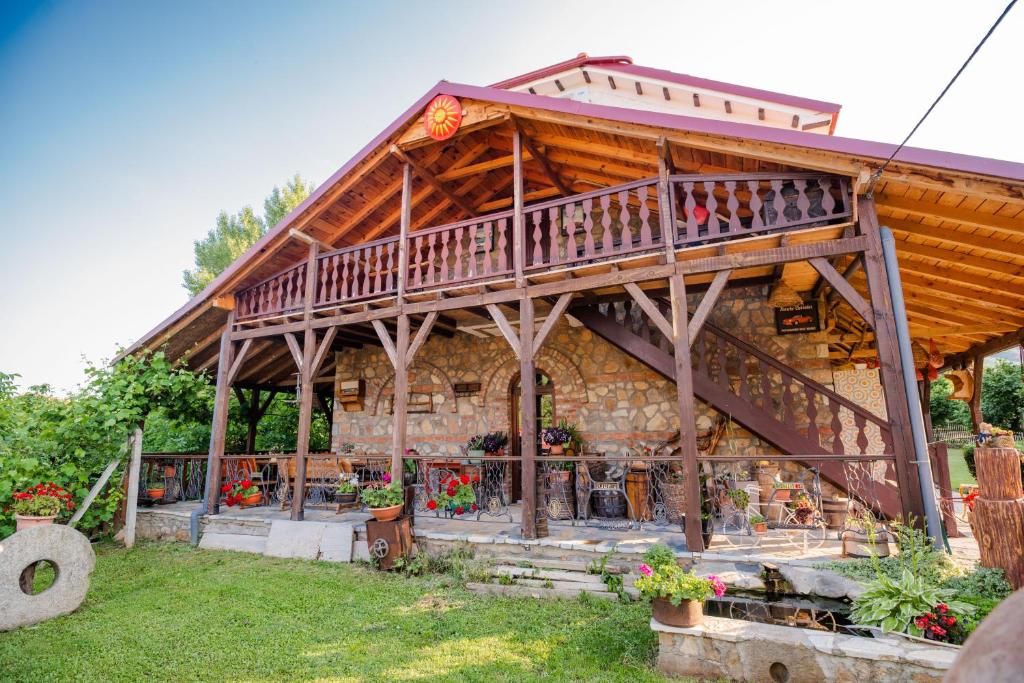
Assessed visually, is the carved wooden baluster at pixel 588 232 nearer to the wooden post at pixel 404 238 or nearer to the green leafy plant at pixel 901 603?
the wooden post at pixel 404 238

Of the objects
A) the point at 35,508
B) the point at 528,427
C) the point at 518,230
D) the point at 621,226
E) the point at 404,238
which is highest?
the point at 404,238

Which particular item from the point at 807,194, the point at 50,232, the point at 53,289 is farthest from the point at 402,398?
the point at 53,289

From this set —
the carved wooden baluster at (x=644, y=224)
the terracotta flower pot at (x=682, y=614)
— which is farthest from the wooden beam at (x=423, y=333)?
the terracotta flower pot at (x=682, y=614)

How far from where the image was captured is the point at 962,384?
984 centimetres

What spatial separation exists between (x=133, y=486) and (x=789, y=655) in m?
9.55

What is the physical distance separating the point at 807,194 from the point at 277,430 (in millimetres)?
14656

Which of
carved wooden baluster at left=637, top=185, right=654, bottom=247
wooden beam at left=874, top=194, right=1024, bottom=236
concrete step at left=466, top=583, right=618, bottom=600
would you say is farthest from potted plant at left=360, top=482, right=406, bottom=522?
wooden beam at left=874, top=194, right=1024, bottom=236

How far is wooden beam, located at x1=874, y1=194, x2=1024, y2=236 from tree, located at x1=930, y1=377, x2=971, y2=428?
19.4 metres

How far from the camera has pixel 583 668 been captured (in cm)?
344

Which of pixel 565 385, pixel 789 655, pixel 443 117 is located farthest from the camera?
pixel 565 385

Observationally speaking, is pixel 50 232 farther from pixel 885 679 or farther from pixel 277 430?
pixel 885 679

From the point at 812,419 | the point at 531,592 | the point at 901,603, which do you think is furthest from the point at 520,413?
the point at 901,603

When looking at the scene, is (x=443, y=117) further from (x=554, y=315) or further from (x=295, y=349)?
(x=295, y=349)

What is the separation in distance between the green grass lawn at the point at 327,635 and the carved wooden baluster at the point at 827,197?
4332mm
